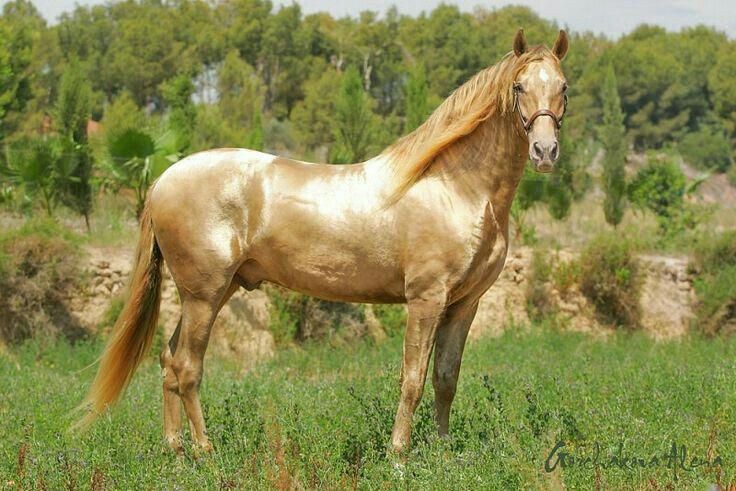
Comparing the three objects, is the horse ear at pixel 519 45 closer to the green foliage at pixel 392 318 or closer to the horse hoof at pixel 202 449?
the horse hoof at pixel 202 449

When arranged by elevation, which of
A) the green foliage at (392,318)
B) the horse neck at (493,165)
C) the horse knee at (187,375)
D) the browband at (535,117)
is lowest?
the green foliage at (392,318)

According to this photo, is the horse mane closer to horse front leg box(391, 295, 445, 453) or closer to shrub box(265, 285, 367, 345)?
horse front leg box(391, 295, 445, 453)

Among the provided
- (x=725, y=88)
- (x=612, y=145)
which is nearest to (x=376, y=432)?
(x=612, y=145)

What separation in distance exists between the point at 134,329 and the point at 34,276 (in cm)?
660

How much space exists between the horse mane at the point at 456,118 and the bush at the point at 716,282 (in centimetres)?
936

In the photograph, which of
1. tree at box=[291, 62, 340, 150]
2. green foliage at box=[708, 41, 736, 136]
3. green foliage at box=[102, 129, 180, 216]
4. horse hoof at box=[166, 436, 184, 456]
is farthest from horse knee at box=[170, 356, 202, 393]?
green foliage at box=[708, 41, 736, 136]

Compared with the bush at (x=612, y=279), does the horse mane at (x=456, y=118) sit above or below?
above

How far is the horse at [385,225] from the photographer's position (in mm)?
4863

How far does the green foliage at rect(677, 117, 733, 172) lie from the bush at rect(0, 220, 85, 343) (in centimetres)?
3332

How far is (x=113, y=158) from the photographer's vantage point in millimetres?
13062

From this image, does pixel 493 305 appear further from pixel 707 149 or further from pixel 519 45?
pixel 707 149

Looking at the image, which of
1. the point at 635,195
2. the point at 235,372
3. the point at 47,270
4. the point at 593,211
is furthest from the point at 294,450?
the point at 593,211

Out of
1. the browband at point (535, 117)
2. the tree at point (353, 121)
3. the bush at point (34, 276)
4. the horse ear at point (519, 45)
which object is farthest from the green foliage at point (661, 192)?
the browband at point (535, 117)

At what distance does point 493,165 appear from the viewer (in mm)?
5051
